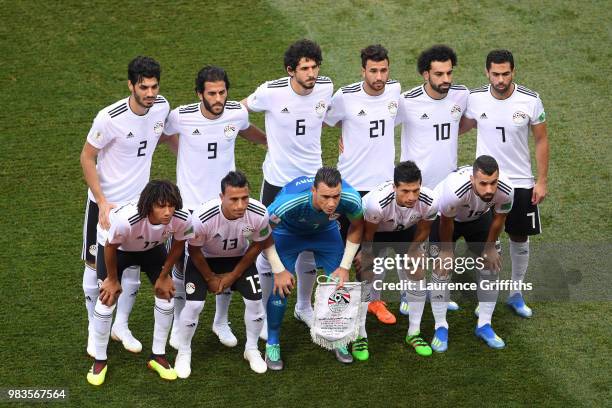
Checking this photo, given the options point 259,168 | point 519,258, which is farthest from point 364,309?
point 259,168

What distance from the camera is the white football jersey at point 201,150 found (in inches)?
336

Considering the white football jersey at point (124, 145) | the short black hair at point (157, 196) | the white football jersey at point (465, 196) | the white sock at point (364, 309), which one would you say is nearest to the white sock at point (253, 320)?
the white sock at point (364, 309)

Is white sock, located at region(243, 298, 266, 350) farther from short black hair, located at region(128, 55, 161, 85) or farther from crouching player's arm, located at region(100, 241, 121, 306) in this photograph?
short black hair, located at region(128, 55, 161, 85)

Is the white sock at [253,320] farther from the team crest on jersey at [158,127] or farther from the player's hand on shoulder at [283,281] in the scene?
the team crest on jersey at [158,127]

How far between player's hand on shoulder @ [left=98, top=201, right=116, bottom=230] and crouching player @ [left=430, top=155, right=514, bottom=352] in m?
2.43

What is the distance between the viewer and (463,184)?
27.7ft

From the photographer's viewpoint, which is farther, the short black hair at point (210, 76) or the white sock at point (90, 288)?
the white sock at point (90, 288)

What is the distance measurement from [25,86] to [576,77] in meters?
5.74

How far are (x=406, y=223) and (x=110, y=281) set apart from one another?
7.26 feet

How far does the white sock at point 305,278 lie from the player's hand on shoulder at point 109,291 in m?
1.56

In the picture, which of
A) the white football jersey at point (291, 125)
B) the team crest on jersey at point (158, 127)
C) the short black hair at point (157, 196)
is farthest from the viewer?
the white football jersey at point (291, 125)

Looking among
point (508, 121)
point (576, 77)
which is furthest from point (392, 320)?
point (576, 77)

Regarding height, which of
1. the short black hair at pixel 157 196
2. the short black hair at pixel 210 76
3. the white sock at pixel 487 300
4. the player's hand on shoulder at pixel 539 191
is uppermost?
the short black hair at pixel 210 76

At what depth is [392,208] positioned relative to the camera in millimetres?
8445
